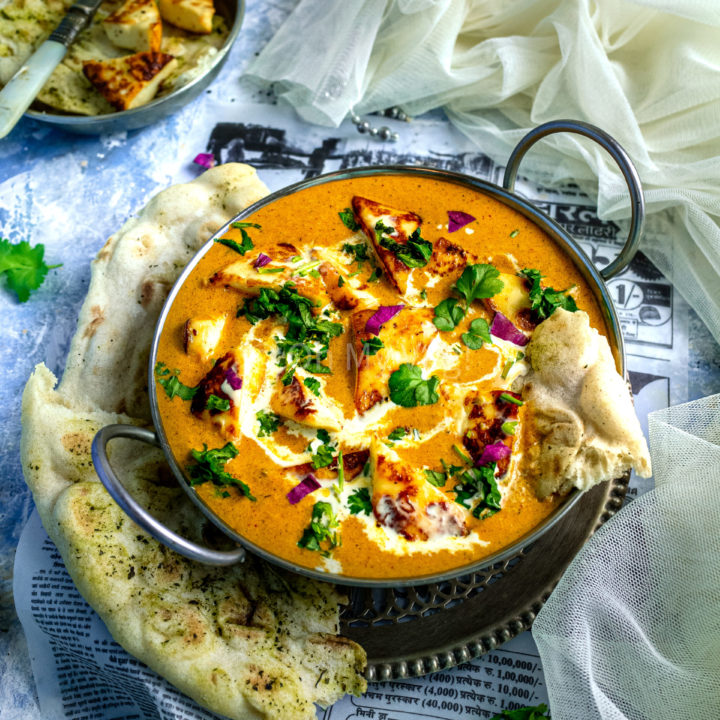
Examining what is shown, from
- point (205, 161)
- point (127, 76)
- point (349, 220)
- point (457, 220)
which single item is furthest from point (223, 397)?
point (127, 76)

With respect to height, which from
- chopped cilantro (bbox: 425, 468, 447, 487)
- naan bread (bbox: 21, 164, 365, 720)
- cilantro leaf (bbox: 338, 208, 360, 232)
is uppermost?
cilantro leaf (bbox: 338, 208, 360, 232)

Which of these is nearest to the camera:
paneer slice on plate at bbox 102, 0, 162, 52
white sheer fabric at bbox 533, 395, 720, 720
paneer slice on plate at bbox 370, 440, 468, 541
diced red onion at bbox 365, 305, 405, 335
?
paneer slice on plate at bbox 370, 440, 468, 541

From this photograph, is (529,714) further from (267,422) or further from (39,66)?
(39,66)

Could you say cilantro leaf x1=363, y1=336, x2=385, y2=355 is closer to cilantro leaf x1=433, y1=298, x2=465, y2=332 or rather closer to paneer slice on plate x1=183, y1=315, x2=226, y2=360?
cilantro leaf x1=433, y1=298, x2=465, y2=332

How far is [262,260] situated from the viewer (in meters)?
2.86

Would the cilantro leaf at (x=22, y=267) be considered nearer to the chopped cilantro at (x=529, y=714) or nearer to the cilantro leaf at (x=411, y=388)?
the cilantro leaf at (x=411, y=388)

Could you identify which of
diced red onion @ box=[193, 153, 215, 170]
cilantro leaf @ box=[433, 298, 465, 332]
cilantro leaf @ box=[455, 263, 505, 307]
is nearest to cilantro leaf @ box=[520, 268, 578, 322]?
cilantro leaf @ box=[455, 263, 505, 307]

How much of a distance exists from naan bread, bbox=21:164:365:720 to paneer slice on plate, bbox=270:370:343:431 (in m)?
0.60

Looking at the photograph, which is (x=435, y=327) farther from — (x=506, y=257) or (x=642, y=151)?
(x=642, y=151)

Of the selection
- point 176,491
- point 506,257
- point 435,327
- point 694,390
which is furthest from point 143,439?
point 694,390

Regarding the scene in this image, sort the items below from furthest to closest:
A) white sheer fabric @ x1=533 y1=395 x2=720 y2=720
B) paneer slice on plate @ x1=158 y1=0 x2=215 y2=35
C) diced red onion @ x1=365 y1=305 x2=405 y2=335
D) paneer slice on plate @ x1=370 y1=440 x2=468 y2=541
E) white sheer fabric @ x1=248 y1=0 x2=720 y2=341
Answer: paneer slice on plate @ x1=158 y1=0 x2=215 y2=35 < white sheer fabric @ x1=248 y1=0 x2=720 y2=341 < diced red onion @ x1=365 y1=305 x2=405 y2=335 < white sheer fabric @ x1=533 y1=395 x2=720 y2=720 < paneer slice on plate @ x1=370 y1=440 x2=468 y2=541

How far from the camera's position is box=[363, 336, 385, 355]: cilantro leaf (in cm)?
263

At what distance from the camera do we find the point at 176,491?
2.91 meters

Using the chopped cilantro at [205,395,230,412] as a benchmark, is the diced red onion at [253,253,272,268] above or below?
above
